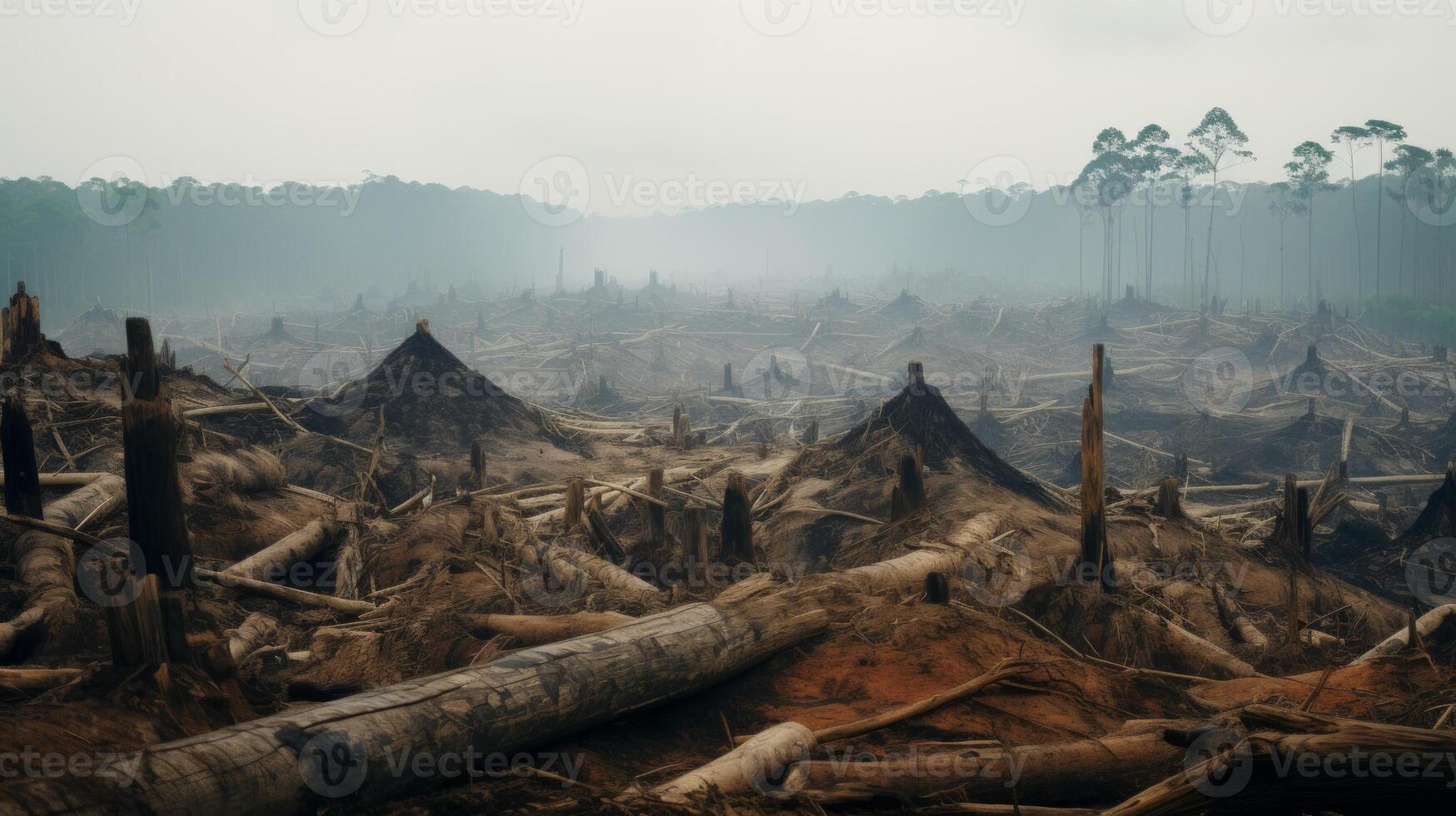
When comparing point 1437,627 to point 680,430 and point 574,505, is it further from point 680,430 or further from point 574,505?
point 680,430

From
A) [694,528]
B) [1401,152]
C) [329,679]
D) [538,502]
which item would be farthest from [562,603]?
[1401,152]

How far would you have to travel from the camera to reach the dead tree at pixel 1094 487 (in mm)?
7766

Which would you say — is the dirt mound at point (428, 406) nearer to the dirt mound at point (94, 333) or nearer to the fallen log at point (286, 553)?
the fallen log at point (286, 553)

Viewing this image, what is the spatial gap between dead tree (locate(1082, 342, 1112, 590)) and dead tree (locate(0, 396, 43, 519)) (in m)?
8.12

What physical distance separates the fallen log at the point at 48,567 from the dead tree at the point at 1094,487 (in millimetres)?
7190

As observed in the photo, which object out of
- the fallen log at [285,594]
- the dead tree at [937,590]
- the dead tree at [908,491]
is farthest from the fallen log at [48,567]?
the dead tree at [908,491]

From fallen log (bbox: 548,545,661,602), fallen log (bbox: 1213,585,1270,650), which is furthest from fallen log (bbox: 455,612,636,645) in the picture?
fallen log (bbox: 1213,585,1270,650)

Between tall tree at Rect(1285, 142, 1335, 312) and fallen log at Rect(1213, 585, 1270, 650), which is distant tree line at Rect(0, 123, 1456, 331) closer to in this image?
tall tree at Rect(1285, 142, 1335, 312)

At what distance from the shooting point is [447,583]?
802cm

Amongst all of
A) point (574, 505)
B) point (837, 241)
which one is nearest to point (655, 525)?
Answer: point (574, 505)

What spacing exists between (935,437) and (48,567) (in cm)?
954

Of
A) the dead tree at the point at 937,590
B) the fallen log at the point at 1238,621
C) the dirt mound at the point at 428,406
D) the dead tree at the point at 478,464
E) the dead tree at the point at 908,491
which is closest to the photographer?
the dead tree at the point at 937,590

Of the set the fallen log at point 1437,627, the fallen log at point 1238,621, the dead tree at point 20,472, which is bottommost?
the fallen log at point 1238,621

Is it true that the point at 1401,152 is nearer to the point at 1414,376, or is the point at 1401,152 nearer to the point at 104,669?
the point at 1414,376
